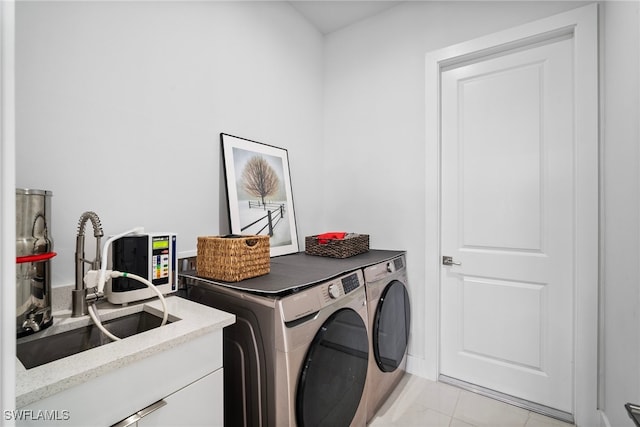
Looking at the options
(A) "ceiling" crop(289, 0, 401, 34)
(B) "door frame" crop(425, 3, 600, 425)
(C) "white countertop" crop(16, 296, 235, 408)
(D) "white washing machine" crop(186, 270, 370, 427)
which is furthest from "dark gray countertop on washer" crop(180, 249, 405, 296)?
(A) "ceiling" crop(289, 0, 401, 34)

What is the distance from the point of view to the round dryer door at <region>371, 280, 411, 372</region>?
1.64 meters

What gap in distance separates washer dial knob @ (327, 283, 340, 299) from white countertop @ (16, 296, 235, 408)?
0.45 m

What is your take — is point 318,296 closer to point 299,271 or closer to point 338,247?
point 299,271

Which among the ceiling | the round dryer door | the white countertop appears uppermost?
the ceiling

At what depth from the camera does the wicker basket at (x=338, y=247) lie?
→ 183cm

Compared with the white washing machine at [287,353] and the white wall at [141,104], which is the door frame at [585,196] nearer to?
the white washing machine at [287,353]

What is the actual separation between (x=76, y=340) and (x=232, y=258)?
0.60 meters

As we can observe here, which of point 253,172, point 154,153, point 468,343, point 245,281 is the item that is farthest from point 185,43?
point 468,343

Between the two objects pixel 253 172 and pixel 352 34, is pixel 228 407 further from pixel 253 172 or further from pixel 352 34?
pixel 352 34

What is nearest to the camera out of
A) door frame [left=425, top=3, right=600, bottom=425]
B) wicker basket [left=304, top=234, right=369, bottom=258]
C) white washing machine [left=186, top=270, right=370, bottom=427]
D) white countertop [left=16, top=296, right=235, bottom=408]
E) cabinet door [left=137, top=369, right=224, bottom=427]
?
white countertop [left=16, top=296, right=235, bottom=408]

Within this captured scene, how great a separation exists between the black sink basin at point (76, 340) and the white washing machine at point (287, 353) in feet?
0.78

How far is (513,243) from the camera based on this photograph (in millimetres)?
1856

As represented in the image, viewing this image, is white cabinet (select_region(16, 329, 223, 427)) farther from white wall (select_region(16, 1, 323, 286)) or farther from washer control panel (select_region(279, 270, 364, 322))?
white wall (select_region(16, 1, 323, 286))

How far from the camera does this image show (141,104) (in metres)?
1.38
